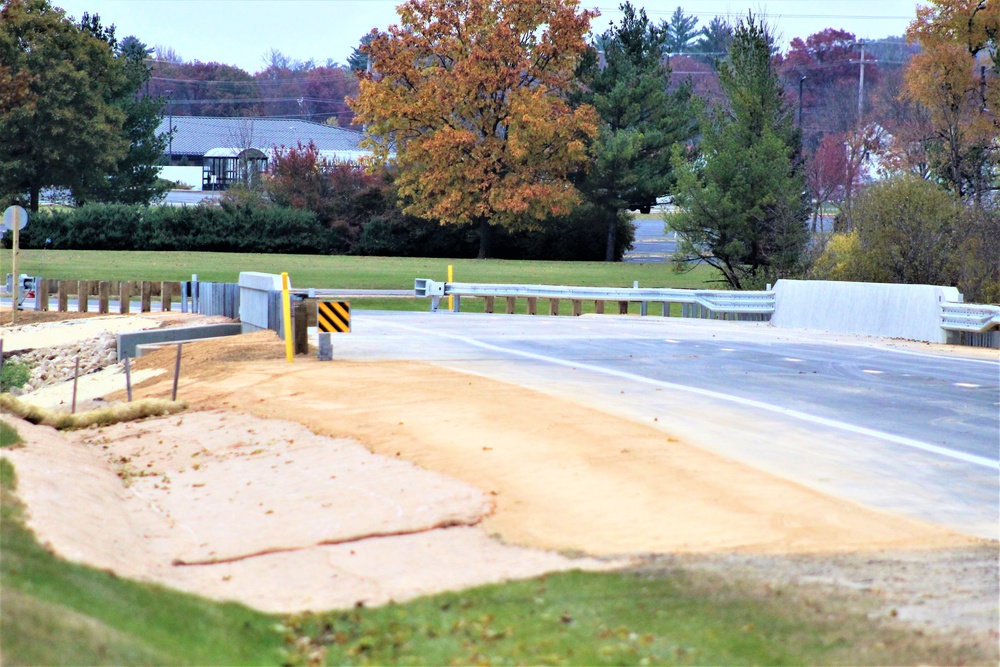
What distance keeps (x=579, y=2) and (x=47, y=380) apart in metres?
36.0

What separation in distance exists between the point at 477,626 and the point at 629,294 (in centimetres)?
2258

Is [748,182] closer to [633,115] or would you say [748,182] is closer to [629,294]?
[629,294]

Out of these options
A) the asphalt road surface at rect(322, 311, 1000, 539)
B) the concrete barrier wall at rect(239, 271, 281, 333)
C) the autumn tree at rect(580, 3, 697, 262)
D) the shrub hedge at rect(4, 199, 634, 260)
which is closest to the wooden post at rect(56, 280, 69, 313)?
the concrete barrier wall at rect(239, 271, 281, 333)

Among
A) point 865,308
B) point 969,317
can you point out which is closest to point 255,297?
point 865,308

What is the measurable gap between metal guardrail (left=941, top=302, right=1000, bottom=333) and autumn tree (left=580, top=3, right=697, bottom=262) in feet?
117

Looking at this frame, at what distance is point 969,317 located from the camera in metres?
20.1

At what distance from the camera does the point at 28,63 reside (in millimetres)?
57844

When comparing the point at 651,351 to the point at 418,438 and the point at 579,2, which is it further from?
the point at 579,2

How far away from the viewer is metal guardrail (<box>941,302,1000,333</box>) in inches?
776

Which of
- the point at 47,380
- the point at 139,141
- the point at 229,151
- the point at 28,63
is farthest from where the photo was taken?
the point at 229,151

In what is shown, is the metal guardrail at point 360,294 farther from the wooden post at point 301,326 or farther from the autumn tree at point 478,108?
the autumn tree at point 478,108

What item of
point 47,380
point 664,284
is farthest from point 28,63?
point 47,380

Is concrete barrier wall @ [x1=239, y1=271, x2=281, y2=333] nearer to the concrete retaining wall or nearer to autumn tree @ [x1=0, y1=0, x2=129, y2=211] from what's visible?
the concrete retaining wall

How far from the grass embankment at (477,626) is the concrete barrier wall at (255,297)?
1393 cm
